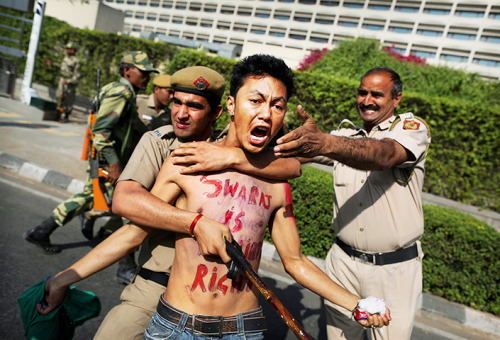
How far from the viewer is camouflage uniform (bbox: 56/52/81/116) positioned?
11.8 metres

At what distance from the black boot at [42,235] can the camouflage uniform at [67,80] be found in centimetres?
923

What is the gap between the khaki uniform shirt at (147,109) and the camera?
471cm

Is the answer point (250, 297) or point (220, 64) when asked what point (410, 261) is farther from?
point (220, 64)

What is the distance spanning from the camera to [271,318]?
359cm

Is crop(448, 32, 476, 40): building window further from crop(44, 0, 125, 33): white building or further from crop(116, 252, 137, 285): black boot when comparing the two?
crop(116, 252, 137, 285): black boot

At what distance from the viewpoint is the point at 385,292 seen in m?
2.35

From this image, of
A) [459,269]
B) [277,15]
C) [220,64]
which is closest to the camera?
[459,269]

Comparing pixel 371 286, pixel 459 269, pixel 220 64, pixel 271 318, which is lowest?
pixel 271 318

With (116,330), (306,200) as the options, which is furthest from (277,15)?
(116,330)

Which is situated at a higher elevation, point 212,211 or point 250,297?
point 212,211

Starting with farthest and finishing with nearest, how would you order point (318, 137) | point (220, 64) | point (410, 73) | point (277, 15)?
point (277, 15), point (410, 73), point (220, 64), point (318, 137)

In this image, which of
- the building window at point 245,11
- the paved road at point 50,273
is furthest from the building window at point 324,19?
the paved road at point 50,273

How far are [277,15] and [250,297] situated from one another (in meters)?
58.1

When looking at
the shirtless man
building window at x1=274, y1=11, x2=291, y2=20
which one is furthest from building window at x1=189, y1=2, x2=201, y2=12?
the shirtless man
